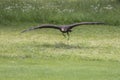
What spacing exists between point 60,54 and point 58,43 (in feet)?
10.4

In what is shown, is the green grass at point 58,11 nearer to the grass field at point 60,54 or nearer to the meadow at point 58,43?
the meadow at point 58,43

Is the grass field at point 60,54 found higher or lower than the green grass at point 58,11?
higher

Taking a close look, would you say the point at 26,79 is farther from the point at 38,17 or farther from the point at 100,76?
the point at 38,17

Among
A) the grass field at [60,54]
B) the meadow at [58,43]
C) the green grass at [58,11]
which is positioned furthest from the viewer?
the green grass at [58,11]

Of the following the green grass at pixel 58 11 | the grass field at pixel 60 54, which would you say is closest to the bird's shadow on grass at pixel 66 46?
the grass field at pixel 60 54

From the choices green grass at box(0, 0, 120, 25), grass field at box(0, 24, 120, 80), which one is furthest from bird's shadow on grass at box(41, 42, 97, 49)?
green grass at box(0, 0, 120, 25)

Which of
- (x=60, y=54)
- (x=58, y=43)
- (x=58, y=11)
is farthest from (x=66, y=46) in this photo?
(x=58, y=11)

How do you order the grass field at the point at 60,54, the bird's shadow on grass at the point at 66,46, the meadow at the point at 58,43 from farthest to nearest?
the bird's shadow on grass at the point at 66,46 < the meadow at the point at 58,43 < the grass field at the point at 60,54

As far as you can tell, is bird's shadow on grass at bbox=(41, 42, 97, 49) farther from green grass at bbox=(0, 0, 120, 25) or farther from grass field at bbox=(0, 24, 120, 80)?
green grass at bbox=(0, 0, 120, 25)

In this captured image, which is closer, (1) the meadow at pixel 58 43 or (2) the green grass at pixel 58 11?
(1) the meadow at pixel 58 43

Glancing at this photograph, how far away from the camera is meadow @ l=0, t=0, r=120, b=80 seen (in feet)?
46.9

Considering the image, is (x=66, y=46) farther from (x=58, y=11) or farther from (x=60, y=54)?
(x=58, y=11)

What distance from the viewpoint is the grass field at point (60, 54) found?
45.8 ft

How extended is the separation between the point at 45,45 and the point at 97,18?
7744mm
